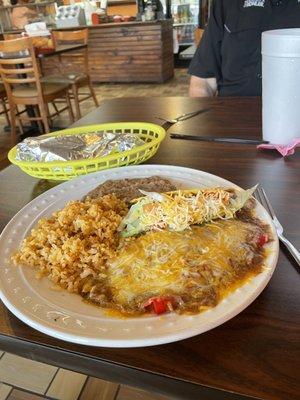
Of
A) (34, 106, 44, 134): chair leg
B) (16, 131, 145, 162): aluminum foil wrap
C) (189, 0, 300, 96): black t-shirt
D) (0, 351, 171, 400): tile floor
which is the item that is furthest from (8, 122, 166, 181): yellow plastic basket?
(34, 106, 44, 134): chair leg

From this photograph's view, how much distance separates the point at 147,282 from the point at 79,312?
0.36 feet

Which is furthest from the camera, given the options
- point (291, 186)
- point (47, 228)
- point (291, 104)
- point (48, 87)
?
point (48, 87)

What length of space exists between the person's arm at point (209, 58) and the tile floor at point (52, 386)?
1466mm

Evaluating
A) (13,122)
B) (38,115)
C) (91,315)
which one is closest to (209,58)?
(91,315)

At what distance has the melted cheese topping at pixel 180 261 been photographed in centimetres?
52

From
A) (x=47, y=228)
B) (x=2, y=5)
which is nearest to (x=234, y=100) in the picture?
(x=47, y=228)

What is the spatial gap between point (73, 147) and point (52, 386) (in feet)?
3.01

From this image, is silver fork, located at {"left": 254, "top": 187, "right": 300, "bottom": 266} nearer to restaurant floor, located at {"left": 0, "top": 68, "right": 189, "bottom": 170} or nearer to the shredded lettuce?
the shredded lettuce

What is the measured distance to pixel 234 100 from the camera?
1.46m

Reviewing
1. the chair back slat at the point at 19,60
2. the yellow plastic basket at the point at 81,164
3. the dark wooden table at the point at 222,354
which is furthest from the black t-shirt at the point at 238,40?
the chair back slat at the point at 19,60

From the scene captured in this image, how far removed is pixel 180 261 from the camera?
54 cm

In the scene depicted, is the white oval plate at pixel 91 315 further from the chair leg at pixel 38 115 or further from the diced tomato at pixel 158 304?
the chair leg at pixel 38 115

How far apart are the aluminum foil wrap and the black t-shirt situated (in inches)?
36.5

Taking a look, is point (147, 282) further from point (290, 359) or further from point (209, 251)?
point (290, 359)
